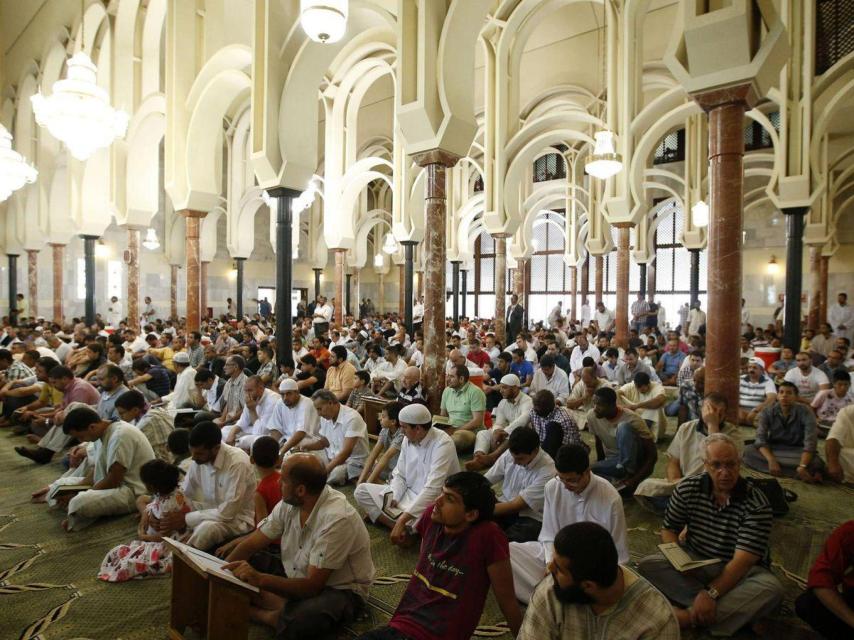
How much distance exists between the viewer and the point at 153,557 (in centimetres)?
290

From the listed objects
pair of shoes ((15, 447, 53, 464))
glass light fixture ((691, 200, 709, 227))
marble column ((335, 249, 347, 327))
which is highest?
glass light fixture ((691, 200, 709, 227))

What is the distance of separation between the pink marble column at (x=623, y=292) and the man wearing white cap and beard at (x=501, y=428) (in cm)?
559

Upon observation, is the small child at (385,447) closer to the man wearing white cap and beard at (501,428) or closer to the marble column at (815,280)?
the man wearing white cap and beard at (501,428)

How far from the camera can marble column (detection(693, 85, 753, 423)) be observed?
14.8 feet

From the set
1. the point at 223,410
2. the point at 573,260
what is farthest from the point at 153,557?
the point at 573,260

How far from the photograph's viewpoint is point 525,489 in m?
3.08

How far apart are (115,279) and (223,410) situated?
14.0m

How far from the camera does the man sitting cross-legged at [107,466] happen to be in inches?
136

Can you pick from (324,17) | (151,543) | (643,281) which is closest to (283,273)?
(324,17)

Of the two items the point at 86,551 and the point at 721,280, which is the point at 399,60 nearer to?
the point at 721,280

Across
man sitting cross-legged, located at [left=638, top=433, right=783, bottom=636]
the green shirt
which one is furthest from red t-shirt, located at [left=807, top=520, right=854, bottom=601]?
the green shirt

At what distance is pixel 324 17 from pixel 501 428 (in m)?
4.07

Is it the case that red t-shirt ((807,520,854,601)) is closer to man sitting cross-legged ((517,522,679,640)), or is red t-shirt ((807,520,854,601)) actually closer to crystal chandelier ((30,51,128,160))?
man sitting cross-legged ((517,522,679,640))

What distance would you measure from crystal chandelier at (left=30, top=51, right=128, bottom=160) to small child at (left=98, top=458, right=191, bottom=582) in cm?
627
